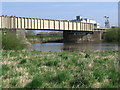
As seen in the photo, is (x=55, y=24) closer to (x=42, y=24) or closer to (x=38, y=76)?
(x=42, y=24)

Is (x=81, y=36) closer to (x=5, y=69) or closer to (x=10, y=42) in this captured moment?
(x=10, y=42)

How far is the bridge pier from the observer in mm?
110000

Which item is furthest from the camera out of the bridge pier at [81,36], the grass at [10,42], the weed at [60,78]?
the bridge pier at [81,36]

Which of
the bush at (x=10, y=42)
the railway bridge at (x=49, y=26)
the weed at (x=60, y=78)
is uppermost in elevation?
the railway bridge at (x=49, y=26)

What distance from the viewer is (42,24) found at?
240ft

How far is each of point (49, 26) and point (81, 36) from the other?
1601 inches

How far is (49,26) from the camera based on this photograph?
76062 mm

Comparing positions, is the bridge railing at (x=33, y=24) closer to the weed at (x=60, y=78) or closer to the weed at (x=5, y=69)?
the weed at (x=5, y=69)

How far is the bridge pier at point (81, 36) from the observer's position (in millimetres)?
110000

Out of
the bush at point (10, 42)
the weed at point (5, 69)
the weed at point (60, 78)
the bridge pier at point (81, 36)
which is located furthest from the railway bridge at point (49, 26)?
the weed at point (60, 78)

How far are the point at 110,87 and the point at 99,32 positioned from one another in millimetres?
105334

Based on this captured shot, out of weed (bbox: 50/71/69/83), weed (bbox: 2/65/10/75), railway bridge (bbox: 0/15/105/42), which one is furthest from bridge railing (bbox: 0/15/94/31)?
weed (bbox: 50/71/69/83)

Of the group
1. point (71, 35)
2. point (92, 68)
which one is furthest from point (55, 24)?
point (92, 68)

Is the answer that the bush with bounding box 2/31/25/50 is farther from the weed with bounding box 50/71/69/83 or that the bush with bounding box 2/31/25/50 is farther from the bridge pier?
the bridge pier
